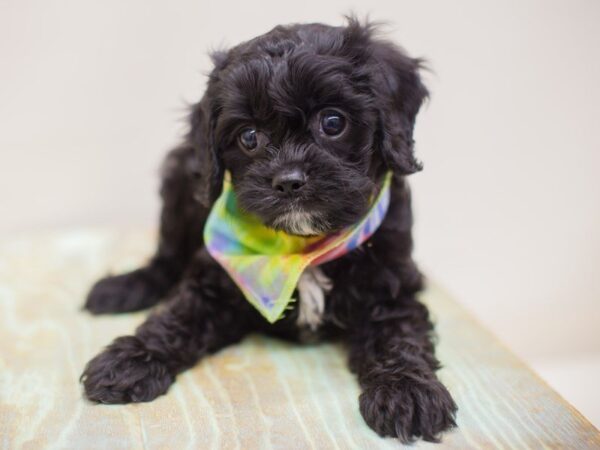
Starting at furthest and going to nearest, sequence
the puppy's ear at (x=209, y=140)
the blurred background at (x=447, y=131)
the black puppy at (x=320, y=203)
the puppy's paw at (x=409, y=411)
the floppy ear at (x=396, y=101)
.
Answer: the blurred background at (x=447, y=131) < the puppy's ear at (x=209, y=140) < the floppy ear at (x=396, y=101) < the black puppy at (x=320, y=203) < the puppy's paw at (x=409, y=411)

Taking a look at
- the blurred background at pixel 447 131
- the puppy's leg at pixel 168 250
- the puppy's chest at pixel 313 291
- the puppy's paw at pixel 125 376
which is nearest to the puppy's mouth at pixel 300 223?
the puppy's chest at pixel 313 291

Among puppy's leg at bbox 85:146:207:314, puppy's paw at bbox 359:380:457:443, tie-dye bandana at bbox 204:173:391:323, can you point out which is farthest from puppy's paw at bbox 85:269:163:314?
puppy's paw at bbox 359:380:457:443

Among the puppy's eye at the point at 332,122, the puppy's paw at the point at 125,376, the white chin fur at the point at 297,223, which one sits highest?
the puppy's eye at the point at 332,122

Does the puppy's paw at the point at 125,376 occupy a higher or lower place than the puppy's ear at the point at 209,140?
lower

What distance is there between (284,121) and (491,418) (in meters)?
0.92

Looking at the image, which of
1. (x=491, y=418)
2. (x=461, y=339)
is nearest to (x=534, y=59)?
(x=461, y=339)

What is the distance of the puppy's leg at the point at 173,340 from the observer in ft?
6.05

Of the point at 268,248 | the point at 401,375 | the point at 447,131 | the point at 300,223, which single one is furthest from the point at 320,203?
the point at 447,131

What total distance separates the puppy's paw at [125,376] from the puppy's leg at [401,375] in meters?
0.54

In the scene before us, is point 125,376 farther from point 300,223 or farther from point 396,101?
point 396,101

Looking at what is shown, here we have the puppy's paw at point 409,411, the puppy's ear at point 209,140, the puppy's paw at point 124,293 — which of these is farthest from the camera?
the puppy's paw at point 124,293

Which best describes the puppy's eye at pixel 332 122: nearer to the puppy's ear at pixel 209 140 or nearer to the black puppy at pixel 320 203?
the black puppy at pixel 320 203

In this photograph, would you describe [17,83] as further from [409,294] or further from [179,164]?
[409,294]

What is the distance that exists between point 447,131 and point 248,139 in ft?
5.05
